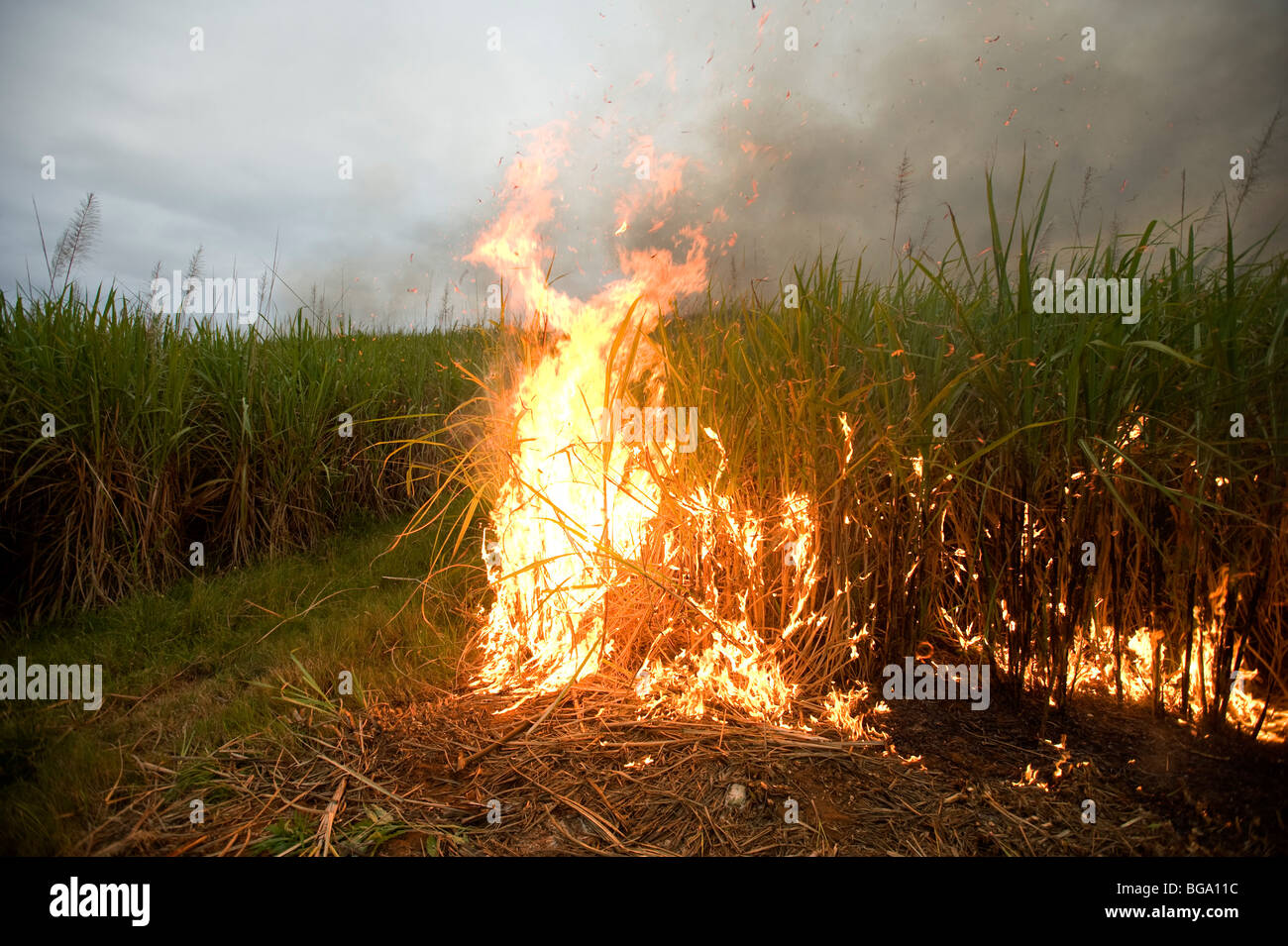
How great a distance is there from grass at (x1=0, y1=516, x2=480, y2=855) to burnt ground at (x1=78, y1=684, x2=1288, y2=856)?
12cm

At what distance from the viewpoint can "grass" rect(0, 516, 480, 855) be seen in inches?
77.4

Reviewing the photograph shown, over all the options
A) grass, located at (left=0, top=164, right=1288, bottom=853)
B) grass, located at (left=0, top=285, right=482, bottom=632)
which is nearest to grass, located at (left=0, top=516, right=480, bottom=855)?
grass, located at (left=0, top=164, right=1288, bottom=853)

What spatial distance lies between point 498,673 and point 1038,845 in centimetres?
201

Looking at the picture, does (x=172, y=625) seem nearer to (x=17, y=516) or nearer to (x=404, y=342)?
(x=17, y=516)

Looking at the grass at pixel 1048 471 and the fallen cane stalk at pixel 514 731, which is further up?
the grass at pixel 1048 471

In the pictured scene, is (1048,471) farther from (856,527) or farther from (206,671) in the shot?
(206,671)

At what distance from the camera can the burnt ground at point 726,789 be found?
1.72m

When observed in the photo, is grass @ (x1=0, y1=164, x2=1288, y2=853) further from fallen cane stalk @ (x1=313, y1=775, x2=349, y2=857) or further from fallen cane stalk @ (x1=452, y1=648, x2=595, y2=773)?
fallen cane stalk @ (x1=452, y1=648, x2=595, y2=773)

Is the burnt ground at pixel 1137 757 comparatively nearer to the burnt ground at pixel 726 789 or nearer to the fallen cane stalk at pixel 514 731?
the burnt ground at pixel 726 789

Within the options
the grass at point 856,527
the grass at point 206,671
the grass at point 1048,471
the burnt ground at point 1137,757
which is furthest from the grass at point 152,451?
the burnt ground at point 1137,757

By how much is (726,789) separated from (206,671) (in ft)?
8.16

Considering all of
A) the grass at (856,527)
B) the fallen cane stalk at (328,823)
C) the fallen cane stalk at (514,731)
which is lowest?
the fallen cane stalk at (328,823)

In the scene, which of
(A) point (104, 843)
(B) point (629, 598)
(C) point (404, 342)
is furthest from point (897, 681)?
(C) point (404, 342)

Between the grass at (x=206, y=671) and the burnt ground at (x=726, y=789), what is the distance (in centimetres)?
12
